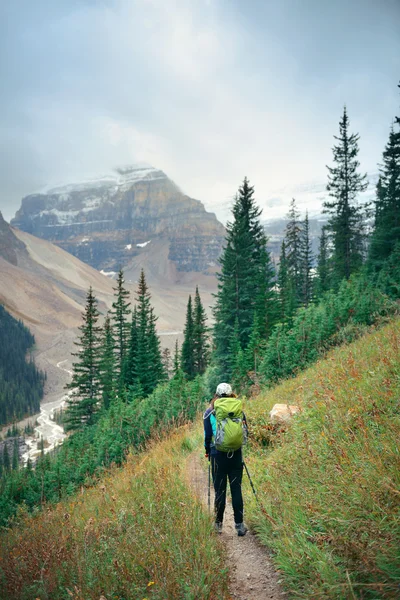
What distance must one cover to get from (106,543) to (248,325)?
2389cm

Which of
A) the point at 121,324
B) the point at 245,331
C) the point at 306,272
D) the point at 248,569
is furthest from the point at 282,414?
the point at 306,272

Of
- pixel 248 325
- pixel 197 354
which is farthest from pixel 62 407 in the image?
pixel 248 325

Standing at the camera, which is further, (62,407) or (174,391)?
(62,407)

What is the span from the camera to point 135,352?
43.0 m

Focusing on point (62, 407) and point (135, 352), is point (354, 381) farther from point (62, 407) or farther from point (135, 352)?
point (62, 407)

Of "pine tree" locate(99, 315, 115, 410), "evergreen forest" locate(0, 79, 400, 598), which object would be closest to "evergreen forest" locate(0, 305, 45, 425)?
"pine tree" locate(99, 315, 115, 410)

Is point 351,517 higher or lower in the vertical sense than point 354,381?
lower

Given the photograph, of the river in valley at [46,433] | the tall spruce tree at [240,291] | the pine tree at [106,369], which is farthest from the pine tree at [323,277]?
the river in valley at [46,433]

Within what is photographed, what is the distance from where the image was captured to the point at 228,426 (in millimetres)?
4617

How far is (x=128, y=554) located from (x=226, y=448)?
5.49ft

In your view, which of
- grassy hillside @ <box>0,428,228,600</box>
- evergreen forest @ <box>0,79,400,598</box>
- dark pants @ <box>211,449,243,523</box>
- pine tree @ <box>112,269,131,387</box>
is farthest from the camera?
pine tree @ <box>112,269,131,387</box>

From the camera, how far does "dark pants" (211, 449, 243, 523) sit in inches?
186

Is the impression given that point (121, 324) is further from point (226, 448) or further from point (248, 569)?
point (248, 569)

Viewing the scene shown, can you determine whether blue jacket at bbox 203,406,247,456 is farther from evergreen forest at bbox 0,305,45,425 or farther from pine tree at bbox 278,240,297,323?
evergreen forest at bbox 0,305,45,425
